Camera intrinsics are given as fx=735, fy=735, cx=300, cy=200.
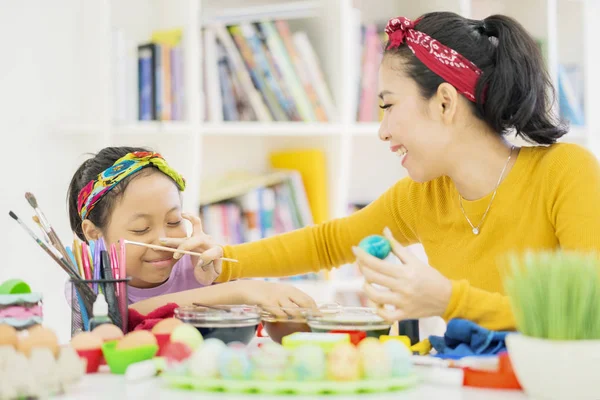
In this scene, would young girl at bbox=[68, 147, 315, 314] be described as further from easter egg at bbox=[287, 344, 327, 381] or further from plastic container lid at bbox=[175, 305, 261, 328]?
easter egg at bbox=[287, 344, 327, 381]

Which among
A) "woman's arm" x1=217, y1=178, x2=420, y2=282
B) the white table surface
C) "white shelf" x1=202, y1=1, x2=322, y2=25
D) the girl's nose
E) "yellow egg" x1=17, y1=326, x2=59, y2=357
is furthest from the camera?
"white shelf" x1=202, y1=1, x2=322, y2=25

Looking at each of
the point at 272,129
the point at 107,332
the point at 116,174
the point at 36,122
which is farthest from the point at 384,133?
the point at 36,122

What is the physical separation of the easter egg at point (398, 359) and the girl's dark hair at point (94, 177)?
2.95 ft

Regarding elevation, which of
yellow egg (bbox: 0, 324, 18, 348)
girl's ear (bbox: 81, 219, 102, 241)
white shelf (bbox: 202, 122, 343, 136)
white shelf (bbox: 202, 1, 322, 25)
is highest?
white shelf (bbox: 202, 1, 322, 25)

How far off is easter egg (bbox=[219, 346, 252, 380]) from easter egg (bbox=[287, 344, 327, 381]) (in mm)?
47

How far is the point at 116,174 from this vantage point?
1549 millimetres

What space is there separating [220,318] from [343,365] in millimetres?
256

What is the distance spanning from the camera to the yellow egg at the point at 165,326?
970 mm

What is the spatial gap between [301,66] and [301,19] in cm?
25

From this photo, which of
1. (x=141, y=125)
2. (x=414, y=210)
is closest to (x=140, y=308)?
(x=414, y=210)

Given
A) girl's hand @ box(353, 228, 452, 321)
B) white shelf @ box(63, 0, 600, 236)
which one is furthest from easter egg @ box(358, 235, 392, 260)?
white shelf @ box(63, 0, 600, 236)

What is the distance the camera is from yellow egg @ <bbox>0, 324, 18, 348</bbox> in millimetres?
906

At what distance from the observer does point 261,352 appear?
82 cm

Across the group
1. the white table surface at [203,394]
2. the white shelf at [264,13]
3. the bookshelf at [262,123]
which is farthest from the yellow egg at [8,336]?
the white shelf at [264,13]
